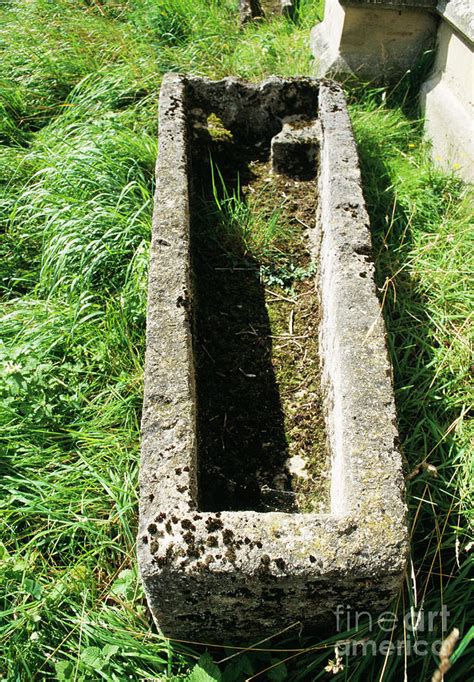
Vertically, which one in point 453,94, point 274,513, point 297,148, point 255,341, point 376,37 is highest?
point 376,37

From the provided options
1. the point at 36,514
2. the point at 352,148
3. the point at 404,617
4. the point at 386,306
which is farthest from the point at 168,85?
the point at 404,617

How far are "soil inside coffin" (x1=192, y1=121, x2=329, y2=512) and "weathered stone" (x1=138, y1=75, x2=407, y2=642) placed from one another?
185 mm

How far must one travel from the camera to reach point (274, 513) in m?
1.58

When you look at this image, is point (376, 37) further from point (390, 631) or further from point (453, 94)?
point (390, 631)

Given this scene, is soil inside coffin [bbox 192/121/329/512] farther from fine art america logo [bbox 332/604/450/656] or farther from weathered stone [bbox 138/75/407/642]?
fine art america logo [bbox 332/604/450/656]

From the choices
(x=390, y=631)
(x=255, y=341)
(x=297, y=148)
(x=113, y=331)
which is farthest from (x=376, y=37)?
(x=390, y=631)

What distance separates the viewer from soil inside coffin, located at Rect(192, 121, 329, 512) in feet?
7.07

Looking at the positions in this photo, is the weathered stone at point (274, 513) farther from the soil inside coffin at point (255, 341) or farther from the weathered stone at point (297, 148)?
the weathered stone at point (297, 148)

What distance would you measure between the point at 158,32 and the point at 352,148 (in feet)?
8.20

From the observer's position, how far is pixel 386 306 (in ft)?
9.14

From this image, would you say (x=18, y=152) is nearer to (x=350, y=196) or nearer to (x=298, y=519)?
(x=350, y=196)

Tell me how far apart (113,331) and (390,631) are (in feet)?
5.33

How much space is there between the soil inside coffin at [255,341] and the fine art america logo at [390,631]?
16.7 inches

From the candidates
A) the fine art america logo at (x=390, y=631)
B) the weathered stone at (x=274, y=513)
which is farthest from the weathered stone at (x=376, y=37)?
the fine art america logo at (x=390, y=631)
